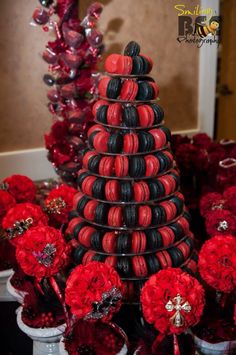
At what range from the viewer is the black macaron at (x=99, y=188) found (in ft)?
2.64

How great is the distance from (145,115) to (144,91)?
1.8 inches

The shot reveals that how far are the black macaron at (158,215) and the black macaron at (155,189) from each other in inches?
0.9

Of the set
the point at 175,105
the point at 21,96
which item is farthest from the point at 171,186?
the point at 175,105

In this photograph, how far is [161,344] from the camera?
74 centimetres

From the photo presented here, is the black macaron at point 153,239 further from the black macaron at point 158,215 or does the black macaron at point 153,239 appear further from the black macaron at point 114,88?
the black macaron at point 114,88

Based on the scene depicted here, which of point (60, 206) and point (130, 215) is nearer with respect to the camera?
point (130, 215)

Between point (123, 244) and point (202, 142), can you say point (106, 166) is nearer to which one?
point (123, 244)

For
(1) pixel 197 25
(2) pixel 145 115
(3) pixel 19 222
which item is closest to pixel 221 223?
(2) pixel 145 115

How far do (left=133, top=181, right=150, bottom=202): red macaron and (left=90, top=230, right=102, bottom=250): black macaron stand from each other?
0.10m

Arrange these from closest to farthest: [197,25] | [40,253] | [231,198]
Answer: [40,253] < [231,198] < [197,25]

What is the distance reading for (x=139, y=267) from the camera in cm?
82

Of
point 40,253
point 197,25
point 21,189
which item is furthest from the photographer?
point 197,25

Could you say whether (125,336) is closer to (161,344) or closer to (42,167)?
(161,344)

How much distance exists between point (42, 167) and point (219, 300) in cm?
101
